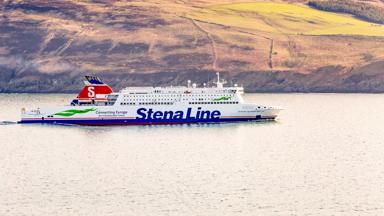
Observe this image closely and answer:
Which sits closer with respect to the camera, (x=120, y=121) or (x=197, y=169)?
(x=197, y=169)

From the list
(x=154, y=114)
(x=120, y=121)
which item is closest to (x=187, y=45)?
(x=154, y=114)

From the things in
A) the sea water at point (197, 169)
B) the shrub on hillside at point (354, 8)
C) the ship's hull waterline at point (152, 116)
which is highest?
the shrub on hillside at point (354, 8)

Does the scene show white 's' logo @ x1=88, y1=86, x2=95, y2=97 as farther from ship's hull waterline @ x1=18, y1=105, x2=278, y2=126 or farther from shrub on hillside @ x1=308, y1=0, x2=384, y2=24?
shrub on hillside @ x1=308, y1=0, x2=384, y2=24

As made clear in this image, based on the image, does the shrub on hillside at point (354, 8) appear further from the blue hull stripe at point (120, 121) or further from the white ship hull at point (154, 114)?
the blue hull stripe at point (120, 121)

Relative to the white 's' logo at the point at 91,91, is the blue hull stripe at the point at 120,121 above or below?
below

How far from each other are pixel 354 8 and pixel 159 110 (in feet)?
307

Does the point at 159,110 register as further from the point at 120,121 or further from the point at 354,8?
the point at 354,8

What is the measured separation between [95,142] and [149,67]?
83.4m

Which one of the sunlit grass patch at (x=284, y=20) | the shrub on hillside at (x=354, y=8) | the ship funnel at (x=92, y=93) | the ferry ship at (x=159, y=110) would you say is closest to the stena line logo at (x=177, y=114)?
the ferry ship at (x=159, y=110)

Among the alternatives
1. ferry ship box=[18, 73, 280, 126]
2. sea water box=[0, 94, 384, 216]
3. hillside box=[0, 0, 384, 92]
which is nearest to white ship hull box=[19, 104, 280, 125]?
ferry ship box=[18, 73, 280, 126]

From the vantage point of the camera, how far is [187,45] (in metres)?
177

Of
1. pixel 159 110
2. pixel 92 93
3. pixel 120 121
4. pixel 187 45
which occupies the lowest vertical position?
pixel 120 121

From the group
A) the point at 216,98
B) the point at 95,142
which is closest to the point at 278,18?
the point at 216,98

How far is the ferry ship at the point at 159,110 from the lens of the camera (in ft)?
355
